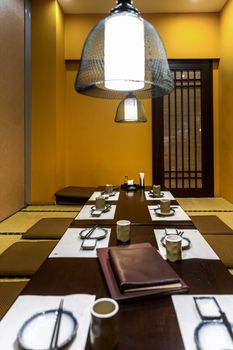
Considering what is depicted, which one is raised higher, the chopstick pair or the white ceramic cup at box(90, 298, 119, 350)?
the white ceramic cup at box(90, 298, 119, 350)

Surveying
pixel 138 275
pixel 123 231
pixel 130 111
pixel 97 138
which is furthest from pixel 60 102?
pixel 138 275

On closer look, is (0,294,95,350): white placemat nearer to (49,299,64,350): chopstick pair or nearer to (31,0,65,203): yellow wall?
(49,299,64,350): chopstick pair

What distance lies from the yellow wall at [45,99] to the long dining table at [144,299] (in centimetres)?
357

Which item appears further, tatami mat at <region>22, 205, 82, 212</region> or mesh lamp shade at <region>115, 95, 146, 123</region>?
tatami mat at <region>22, 205, 82, 212</region>

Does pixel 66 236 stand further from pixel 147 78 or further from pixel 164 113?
pixel 164 113

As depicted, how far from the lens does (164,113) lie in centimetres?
538

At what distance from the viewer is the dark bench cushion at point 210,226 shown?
254cm

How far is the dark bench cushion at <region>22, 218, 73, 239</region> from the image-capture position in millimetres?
2523

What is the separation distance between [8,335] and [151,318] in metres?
0.39

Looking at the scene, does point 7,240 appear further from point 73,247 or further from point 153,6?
point 153,6

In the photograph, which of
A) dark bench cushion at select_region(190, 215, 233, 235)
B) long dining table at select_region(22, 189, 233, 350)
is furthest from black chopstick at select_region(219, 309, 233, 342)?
dark bench cushion at select_region(190, 215, 233, 235)

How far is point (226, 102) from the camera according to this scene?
498cm

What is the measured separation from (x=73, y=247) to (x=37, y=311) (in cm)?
54

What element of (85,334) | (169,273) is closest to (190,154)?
(169,273)
